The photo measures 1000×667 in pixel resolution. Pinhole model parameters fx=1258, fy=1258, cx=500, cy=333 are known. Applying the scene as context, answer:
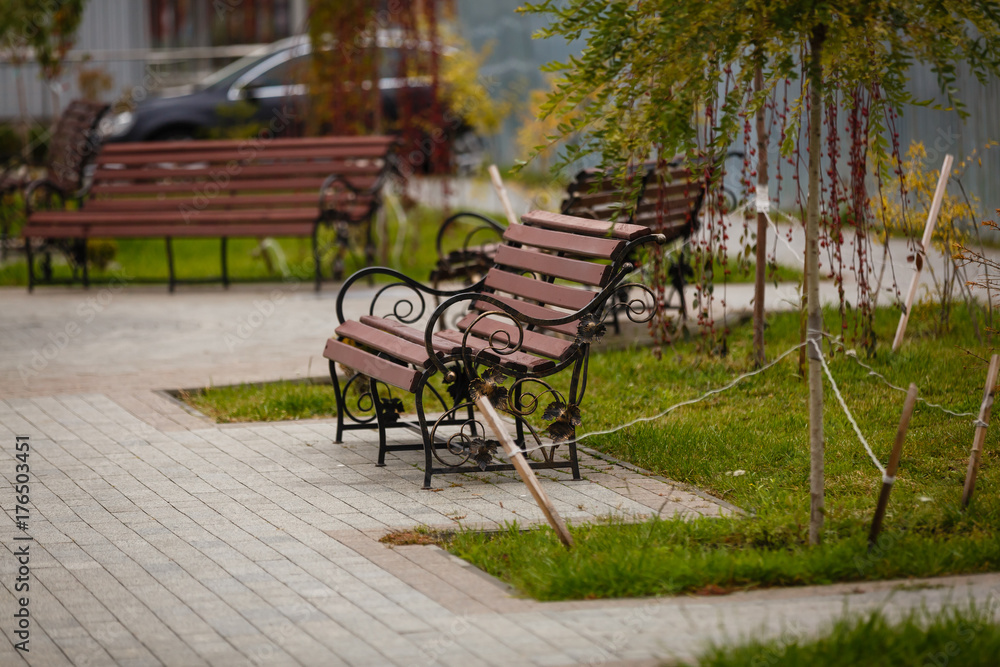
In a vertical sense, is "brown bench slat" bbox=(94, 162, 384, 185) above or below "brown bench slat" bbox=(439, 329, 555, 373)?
above

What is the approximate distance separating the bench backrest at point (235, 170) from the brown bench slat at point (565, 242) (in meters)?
5.47

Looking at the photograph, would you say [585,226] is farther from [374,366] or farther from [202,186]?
[202,186]

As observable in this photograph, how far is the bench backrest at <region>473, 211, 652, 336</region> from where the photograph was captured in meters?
5.57

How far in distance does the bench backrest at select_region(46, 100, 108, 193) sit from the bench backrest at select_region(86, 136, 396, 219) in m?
0.44

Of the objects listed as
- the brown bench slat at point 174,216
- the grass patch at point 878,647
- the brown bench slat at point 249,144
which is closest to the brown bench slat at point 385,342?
the grass patch at point 878,647

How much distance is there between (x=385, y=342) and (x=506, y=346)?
0.57 meters

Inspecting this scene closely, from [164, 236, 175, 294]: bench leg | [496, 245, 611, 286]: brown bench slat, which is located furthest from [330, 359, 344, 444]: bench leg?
[164, 236, 175, 294]: bench leg

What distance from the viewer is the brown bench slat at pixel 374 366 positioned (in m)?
5.34

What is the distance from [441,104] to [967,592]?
443 inches

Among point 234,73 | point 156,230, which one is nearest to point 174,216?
point 156,230

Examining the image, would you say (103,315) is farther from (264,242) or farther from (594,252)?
(594,252)

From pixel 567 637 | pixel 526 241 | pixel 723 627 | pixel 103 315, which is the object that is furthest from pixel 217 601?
pixel 103 315

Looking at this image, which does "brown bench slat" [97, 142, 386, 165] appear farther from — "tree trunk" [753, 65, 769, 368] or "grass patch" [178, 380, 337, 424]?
"tree trunk" [753, 65, 769, 368]

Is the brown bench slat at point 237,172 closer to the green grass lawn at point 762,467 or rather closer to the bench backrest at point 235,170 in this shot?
the bench backrest at point 235,170
